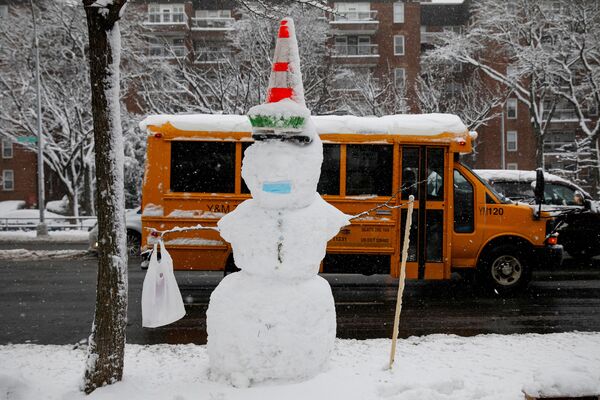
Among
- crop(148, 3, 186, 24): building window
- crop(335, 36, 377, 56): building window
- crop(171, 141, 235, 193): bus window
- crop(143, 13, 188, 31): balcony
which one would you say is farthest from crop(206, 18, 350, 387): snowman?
crop(335, 36, 377, 56): building window

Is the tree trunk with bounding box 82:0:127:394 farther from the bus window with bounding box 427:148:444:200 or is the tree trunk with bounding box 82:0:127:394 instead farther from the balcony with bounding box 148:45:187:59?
the balcony with bounding box 148:45:187:59

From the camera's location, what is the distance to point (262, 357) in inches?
185

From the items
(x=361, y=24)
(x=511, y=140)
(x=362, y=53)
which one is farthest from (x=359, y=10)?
(x=511, y=140)

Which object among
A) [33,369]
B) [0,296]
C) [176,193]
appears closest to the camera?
[33,369]

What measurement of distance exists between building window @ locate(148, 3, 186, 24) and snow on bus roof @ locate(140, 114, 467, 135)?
31.2 meters

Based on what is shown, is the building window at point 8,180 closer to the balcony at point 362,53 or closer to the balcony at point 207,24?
the balcony at point 207,24

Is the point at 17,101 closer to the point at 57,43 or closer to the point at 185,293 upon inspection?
the point at 57,43

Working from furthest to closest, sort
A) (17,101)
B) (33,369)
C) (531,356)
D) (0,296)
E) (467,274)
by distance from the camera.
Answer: (17,101)
(467,274)
(0,296)
(531,356)
(33,369)

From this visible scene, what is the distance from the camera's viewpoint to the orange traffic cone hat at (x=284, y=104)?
4.73 m

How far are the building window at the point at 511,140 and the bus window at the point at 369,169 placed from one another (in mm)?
39769

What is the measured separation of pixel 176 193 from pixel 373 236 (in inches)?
135

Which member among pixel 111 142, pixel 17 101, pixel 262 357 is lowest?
pixel 262 357

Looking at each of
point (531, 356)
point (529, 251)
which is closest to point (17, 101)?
point (529, 251)

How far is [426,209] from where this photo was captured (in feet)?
30.4
